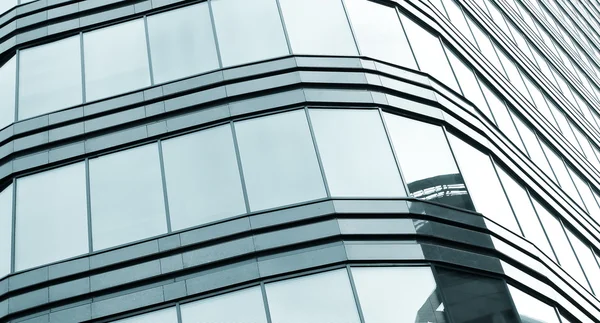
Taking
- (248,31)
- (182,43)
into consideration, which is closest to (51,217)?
(182,43)

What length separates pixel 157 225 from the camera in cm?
1992

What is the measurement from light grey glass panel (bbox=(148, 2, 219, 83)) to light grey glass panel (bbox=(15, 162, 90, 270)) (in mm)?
3292

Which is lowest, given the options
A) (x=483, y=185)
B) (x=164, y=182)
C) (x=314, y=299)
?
(x=314, y=299)

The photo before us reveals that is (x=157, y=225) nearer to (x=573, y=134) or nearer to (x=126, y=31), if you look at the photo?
(x=126, y=31)

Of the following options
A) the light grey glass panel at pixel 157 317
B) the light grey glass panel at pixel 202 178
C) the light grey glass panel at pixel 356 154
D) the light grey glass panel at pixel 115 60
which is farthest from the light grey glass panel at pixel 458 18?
the light grey glass panel at pixel 157 317

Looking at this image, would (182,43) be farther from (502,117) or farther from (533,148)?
(533,148)

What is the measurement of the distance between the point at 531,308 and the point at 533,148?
898 cm

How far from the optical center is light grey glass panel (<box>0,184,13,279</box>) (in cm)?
2026

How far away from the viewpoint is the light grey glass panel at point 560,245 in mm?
24828

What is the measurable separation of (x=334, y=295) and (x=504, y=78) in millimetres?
13690

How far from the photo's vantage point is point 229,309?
60.7ft

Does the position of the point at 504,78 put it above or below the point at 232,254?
above

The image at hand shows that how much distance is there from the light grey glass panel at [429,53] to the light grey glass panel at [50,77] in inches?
347

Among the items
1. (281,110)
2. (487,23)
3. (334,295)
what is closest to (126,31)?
(281,110)
